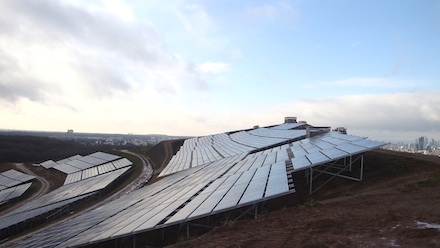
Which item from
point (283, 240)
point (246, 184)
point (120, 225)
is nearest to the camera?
point (283, 240)

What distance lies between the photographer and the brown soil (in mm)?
9664

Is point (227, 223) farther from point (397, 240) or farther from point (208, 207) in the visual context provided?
point (397, 240)

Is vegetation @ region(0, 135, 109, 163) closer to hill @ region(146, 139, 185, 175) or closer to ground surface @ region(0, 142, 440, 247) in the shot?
hill @ region(146, 139, 185, 175)

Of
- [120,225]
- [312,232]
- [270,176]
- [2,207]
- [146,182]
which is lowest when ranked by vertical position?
[2,207]

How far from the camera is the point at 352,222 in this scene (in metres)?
11.7

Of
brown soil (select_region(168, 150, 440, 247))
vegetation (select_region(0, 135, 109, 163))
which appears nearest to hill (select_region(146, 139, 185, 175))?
vegetation (select_region(0, 135, 109, 163))

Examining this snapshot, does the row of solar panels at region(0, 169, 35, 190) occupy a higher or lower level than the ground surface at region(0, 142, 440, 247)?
lower

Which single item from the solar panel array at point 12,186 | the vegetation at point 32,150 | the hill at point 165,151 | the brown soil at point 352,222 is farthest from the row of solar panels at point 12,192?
the vegetation at point 32,150

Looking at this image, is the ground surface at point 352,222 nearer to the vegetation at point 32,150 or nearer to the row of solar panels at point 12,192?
the row of solar panels at point 12,192

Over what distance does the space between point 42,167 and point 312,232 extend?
84.2 meters

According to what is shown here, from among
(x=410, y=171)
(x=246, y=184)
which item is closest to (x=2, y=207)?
(x=246, y=184)

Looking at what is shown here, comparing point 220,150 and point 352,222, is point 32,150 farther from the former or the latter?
point 352,222

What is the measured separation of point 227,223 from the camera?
13.6m

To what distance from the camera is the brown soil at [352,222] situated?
9664mm
